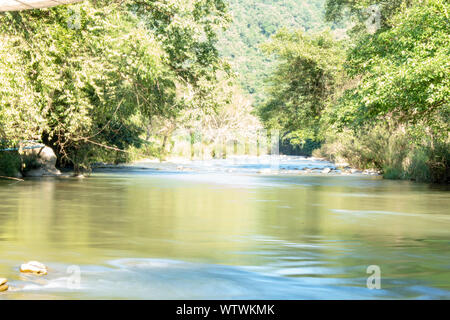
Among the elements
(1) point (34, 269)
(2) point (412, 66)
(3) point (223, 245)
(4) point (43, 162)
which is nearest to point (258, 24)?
(4) point (43, 162)

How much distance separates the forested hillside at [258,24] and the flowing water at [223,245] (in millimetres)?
86842

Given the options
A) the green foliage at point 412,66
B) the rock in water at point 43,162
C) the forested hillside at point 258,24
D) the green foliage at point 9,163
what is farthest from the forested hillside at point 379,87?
the forested hillside at point 258,24

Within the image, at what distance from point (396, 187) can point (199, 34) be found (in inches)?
408

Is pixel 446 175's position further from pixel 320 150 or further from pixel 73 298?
pixel 320 150

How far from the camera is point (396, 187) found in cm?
2656

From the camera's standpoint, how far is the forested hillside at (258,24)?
4296 inches

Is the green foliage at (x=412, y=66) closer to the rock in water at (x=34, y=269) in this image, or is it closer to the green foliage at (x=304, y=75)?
the rock in water at (x=34, y=269)

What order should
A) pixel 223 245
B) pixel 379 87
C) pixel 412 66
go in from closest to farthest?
1. pixel 223 245
2. pixel 412 66
3. pixel 379 87

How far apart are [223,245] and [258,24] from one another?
11549 cm

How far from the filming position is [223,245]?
34.9ft

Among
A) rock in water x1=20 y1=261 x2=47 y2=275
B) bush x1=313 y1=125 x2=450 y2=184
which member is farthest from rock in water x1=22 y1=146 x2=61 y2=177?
rock in water x1=20 y1=261 x2=47 y2=275

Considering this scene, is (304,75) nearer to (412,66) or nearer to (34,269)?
(412,66)

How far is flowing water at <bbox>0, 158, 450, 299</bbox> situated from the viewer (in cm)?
716

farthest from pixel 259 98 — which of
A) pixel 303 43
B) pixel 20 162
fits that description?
pixel 20 162
